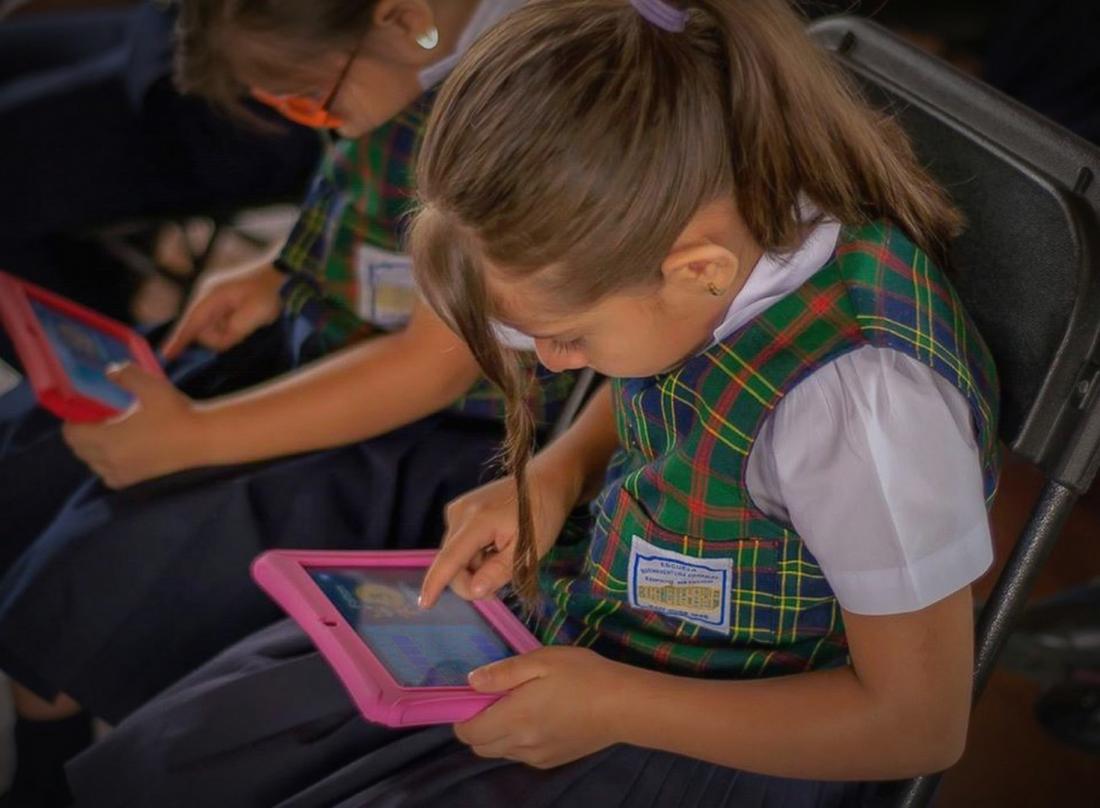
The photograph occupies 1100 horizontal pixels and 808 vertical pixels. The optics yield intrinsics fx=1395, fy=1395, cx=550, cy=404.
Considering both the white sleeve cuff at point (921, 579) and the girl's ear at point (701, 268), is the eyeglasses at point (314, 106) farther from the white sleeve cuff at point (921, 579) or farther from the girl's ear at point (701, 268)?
the white sleeve cuff at point (921, 579)

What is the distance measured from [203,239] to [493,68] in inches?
78.6

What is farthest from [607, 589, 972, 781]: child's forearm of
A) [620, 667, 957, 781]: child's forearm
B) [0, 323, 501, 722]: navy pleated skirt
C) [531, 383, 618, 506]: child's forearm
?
[0, 323, 501, 722]: navy pleated skirt

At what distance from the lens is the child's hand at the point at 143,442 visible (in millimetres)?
1243

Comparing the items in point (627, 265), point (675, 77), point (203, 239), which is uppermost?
point (675, 77)

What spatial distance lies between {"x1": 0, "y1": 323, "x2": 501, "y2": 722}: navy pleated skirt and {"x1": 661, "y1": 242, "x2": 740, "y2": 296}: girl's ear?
461mm

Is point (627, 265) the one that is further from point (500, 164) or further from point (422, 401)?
point (422, 401)

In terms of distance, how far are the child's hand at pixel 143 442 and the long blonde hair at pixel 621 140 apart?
467mm

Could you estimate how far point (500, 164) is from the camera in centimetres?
80

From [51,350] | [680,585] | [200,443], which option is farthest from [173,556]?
[680,585]

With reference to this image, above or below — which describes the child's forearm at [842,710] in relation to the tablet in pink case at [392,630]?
above

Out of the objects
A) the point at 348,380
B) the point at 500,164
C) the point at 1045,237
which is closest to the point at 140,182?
the point at 348,380

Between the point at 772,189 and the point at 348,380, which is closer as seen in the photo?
the point at 772,189

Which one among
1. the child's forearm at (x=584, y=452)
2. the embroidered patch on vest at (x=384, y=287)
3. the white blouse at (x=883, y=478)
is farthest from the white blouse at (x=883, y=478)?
the embroidered patch on vest at (x=384, y=287)

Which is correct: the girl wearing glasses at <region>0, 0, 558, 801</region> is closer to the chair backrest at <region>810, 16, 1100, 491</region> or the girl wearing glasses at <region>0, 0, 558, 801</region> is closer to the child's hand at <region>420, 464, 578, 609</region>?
the child's hand at <region>420, 464, 578, 609</region>
